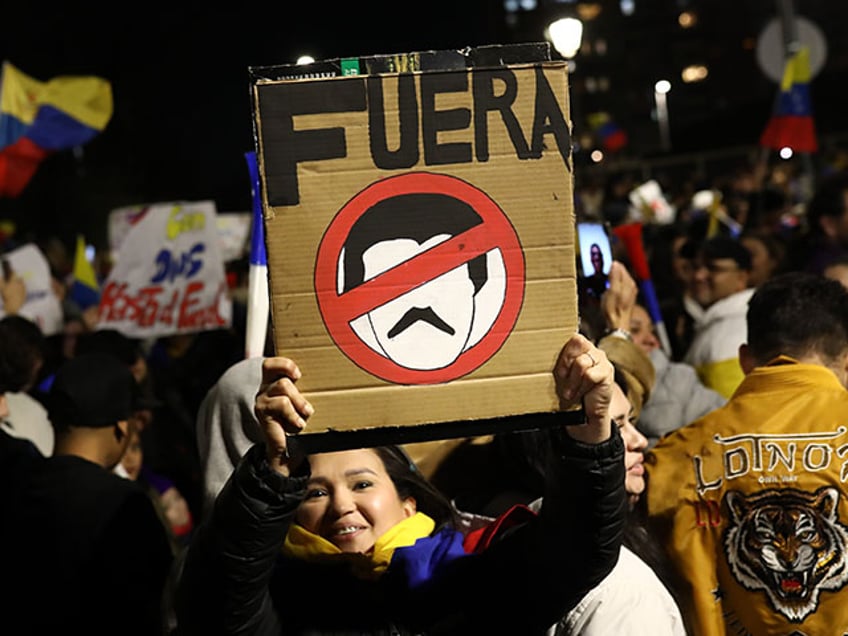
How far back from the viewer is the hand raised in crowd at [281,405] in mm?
2270

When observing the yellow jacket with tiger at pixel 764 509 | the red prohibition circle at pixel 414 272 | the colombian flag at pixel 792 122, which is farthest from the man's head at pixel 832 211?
the red prohibition circle at pixel 414 272

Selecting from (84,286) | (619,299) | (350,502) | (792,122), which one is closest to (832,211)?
(792,122)

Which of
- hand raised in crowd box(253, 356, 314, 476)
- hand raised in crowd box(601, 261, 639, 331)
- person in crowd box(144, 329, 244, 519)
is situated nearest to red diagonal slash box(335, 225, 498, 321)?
hand raised in crowd box(253, 356, 314, 476)

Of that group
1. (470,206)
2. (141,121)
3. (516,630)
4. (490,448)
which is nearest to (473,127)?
(470,206)

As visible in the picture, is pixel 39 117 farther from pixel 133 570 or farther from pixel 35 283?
pixel 133 570

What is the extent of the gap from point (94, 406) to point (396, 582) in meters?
1.88

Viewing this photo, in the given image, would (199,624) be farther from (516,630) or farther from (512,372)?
(512,372)

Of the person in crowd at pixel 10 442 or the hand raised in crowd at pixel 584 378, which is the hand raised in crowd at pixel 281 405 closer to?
the hand raised in crowd at pixel 584 378

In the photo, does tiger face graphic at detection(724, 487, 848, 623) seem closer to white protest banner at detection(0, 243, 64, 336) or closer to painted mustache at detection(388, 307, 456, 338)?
painted mustache at detection(388, 307, 456, 338)

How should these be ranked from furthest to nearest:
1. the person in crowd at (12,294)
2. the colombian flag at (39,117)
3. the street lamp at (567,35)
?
the street lamp at (567,35) → the colombian flag at (39,117) → the person in crowd at (12,294)

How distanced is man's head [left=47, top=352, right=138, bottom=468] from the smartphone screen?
1921 mm

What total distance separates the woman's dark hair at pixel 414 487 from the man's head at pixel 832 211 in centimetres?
439

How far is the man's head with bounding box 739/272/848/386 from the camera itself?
139 inches

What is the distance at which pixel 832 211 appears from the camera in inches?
266
